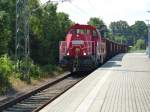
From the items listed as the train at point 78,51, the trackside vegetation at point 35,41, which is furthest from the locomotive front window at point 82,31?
the trackside vegetation at point 35,41

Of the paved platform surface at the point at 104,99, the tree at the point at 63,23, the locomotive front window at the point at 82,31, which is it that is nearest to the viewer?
the paved platform surface at the point at 104,99

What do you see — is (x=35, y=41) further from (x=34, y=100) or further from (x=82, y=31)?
(x=34, y=100)

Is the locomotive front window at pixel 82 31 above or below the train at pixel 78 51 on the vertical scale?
above

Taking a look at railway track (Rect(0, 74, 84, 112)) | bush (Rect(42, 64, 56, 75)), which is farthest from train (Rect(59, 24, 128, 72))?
railway track (Rect(0, 74, 84, 112))

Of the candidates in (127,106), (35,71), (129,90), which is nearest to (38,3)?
(35,71)

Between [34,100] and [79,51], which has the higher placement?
[79,51]

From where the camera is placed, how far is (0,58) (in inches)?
893

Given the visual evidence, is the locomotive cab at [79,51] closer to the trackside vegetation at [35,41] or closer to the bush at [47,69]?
the bush at [47,69]

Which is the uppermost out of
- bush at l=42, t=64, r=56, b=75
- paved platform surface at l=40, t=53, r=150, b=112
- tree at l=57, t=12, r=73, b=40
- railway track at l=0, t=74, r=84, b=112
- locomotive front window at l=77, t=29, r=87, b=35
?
tree at l=57, t=12, r=73, b=40

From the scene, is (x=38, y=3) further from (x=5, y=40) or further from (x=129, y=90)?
(x=129, y=90)

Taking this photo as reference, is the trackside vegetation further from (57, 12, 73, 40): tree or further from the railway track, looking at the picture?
the railway track

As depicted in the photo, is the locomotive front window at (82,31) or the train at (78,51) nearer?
the train at (78,51)

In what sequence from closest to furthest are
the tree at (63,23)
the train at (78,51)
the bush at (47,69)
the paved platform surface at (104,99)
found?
the paved platform surface at (104,99)
the bush at (47,69)
the train at (78,51)
the tree at (63,23)

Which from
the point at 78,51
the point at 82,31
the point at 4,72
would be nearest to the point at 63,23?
the point at 82,31
